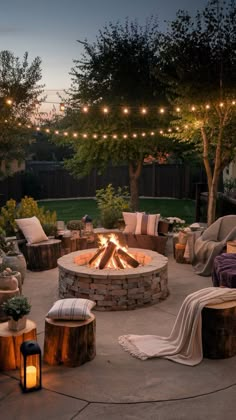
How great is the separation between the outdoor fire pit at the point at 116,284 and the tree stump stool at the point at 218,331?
1.62 meters

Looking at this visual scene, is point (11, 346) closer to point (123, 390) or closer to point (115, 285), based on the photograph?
point (123, 390)

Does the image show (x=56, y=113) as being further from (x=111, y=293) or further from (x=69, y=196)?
(x=111, y=293)

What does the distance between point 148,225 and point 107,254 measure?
2421 mm

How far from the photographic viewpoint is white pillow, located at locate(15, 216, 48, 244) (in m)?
8.08

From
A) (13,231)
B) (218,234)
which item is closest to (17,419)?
(218,234)

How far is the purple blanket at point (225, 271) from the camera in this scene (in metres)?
5.75

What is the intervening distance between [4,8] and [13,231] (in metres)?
5.37

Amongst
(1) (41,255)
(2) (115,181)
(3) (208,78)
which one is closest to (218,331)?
(1) (41,255)

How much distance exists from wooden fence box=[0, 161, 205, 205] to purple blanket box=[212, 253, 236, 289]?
1448 centimetres

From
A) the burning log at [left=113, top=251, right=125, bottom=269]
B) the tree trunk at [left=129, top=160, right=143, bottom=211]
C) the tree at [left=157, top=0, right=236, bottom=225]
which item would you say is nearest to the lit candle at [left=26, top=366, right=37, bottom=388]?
the burning log at [left=113, top=251, right=125, bottom=269]

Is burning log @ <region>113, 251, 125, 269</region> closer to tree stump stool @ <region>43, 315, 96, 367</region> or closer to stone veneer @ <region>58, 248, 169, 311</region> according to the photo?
stone veneer @ <region>58, 248, 169, 311</region>

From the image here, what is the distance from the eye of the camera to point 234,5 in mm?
10414

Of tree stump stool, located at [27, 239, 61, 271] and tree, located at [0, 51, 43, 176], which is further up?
tree, located at [0, 51, 43, 176]

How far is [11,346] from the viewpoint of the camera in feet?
13.8
